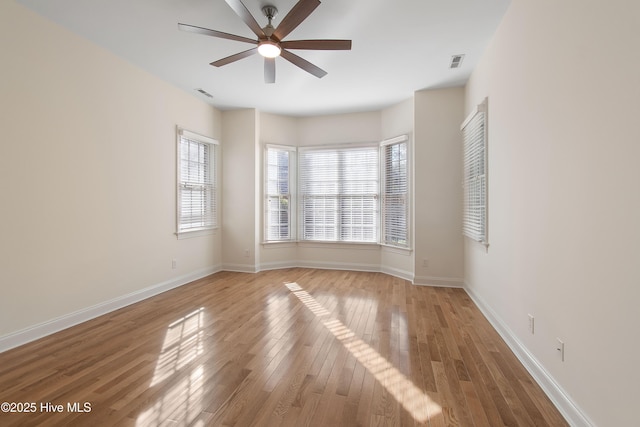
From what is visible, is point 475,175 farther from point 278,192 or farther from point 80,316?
point 80,316

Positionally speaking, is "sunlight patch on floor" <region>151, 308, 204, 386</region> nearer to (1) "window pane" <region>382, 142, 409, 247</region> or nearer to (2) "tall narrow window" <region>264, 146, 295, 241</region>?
(2) "tall narrow window" <region>264, 146, 295, 241</region>

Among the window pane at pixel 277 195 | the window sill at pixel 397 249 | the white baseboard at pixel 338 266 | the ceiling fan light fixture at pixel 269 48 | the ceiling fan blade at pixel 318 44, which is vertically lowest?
the white baseboard at pixel 338 266

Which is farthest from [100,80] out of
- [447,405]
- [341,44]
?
[447,405]

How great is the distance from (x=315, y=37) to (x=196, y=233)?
349 cm

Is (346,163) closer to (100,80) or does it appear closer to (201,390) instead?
(100,80)

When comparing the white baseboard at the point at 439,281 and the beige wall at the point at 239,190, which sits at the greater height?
the beige wall at the point at 239,190

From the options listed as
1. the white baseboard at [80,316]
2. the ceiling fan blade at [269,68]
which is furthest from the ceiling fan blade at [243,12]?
the white baseboard at [80,316]

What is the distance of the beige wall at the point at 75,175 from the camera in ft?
8.48

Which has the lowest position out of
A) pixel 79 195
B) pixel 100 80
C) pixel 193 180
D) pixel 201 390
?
pixel 201 390

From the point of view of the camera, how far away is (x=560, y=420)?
5.49ft

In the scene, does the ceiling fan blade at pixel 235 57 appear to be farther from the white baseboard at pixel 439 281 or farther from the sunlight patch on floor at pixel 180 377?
the white baseboard at pixel 439 281

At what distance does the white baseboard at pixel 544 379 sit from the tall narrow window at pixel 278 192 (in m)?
3.83

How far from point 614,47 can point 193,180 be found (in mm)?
5001

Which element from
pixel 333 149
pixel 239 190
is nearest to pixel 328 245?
pixel 333 149
